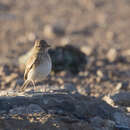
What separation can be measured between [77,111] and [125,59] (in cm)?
662

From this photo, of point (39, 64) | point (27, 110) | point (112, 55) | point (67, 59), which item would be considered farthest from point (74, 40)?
point (27, 110)

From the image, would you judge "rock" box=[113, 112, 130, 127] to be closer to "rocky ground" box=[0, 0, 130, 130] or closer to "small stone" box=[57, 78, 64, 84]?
"rocky ground" box=[0, 0, 130, 130]

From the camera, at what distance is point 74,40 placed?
583 inches

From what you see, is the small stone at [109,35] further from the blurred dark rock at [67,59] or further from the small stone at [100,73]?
the small stone at [100,73]

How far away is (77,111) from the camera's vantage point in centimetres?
576

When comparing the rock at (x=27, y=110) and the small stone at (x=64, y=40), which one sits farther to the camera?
the small stone at (x=64, y=40)

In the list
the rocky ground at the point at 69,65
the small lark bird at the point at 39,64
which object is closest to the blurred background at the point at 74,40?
the rocky ground at the point at 69,65

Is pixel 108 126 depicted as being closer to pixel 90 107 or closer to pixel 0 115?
pixel 90 107

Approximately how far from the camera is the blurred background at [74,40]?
1014 cm

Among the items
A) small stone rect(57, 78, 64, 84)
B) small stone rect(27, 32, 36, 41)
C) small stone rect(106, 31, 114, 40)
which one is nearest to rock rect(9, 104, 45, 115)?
small stone rect(57, 78, 64, 84)

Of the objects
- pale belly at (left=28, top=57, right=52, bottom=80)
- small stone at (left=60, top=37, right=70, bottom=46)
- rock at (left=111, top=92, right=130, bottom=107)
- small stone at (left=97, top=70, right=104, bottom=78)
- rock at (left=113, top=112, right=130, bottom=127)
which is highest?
small stone at (left=60, top=37, right=70, bottom=46)

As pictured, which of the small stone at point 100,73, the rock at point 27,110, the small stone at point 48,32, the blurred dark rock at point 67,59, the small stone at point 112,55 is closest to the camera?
the rock at point 27,110

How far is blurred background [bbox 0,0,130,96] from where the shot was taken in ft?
33.3

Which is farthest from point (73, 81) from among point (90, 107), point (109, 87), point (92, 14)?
point (92, 14)
